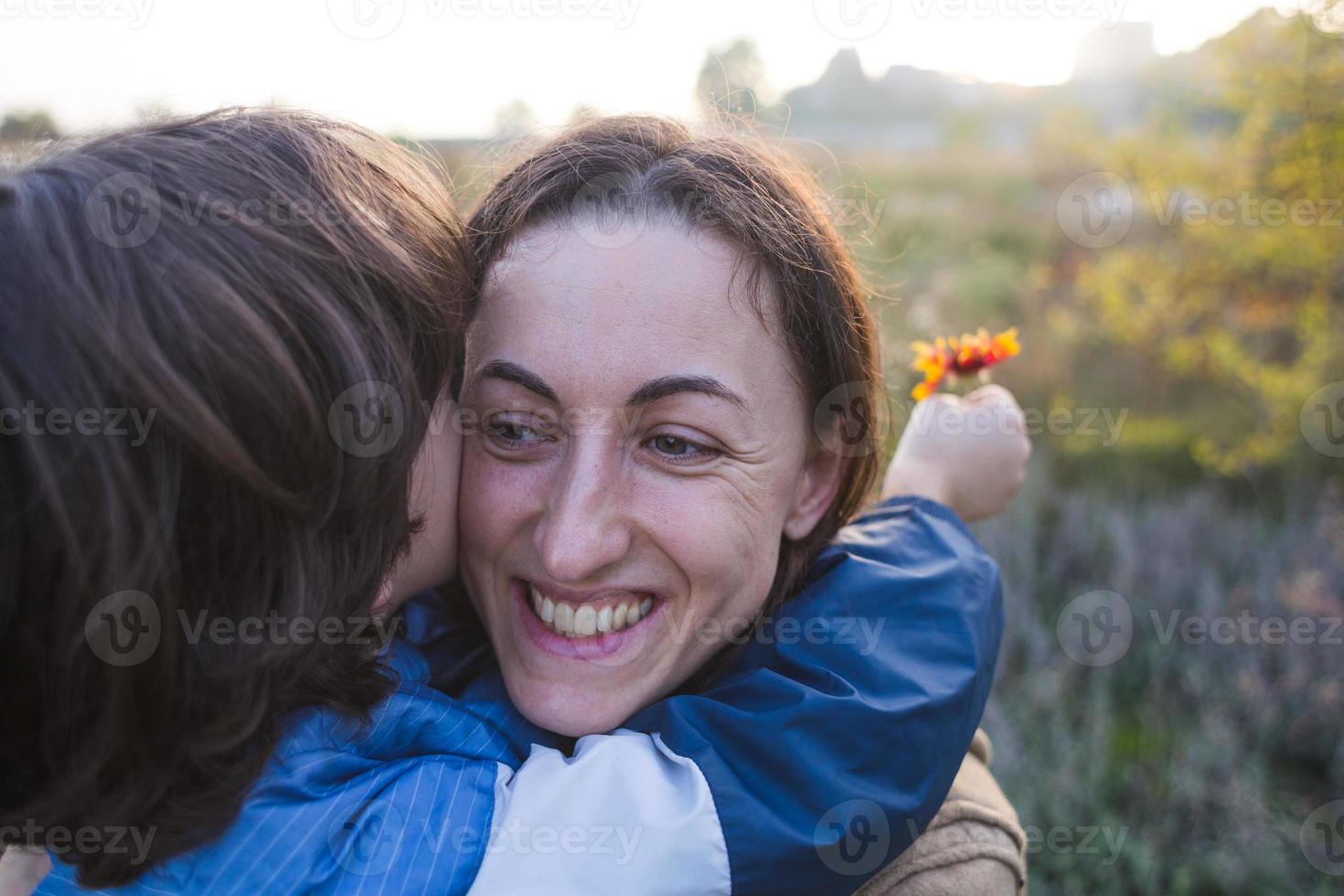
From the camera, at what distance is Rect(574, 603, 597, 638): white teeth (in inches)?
73.0

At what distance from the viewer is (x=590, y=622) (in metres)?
1.86

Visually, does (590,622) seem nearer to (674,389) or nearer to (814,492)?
(674,389)

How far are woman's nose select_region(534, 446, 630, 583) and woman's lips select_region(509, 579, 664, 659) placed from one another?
9cm

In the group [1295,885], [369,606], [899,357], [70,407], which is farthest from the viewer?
[899,357]

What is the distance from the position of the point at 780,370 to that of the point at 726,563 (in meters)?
0.40

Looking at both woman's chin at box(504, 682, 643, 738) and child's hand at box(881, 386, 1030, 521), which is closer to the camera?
woman's chin at box(504, 682, 643, 738)

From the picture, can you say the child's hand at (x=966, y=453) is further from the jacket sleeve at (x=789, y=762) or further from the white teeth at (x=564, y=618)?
the white teeth at (x=564, y=618)

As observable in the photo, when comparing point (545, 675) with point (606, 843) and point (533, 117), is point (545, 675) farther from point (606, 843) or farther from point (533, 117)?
point (533, 117)

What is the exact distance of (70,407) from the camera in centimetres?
129

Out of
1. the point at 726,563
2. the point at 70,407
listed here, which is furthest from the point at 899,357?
the point at 70,407

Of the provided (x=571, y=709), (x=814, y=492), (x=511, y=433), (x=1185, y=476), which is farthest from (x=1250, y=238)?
(x=571, y=709)

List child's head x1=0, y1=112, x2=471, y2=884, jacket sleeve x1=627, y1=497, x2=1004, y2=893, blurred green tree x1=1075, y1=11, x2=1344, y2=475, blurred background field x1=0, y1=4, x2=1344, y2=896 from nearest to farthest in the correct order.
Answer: child's head x1=0, y1=112, x2=471, y2=884 → jacket sleeve x1=627, y1=497, x2=1004, y2=893 → blurred background field x1=0, y1=4, x2=1344, y2=896 → blurred green tree x1=1075, y1=11, x2=1344, y2=475

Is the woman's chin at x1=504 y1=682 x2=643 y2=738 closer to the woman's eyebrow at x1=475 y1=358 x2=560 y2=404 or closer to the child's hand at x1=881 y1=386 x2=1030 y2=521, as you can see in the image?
the woman's eyebrow at x1=475 y1=358 x2=560 y2=404

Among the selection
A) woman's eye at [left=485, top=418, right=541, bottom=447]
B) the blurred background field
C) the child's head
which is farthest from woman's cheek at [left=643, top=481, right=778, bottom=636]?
the blurred background field
